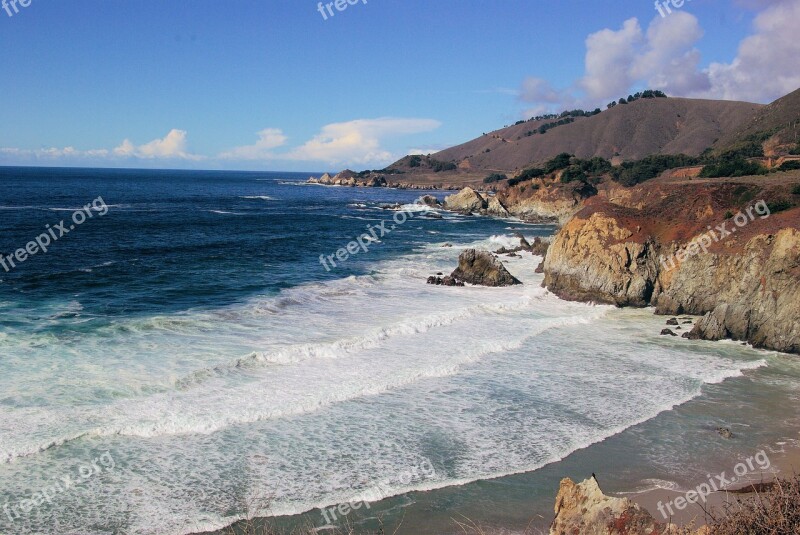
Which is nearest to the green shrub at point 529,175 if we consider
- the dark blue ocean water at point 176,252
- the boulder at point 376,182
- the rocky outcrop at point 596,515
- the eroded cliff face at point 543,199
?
the eroded cliff face at point 543,199

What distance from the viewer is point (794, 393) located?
18.1 m

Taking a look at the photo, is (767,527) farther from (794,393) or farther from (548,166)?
(548,166)

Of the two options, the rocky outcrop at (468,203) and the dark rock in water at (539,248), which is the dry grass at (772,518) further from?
the rocky outcrop at (468,203)

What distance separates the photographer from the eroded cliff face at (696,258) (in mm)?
23334

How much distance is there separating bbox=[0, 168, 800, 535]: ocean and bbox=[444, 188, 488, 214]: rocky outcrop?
190 ft

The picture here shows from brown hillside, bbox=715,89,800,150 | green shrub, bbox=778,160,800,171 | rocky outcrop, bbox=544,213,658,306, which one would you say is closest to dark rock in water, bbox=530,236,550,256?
rocky outcrop, bbox=544,213,658,306

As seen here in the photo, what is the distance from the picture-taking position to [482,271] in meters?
35.0

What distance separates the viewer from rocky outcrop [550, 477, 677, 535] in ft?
25.5

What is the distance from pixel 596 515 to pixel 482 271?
27144 mm

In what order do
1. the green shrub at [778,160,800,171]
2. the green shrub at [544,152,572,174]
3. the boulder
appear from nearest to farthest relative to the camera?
the green shrub at [778,160,800,171] → the green shrub at [544,152,572,174] → the boulder

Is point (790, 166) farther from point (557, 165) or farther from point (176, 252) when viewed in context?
point (176, 252)

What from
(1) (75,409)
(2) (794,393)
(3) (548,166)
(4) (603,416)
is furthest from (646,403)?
(3) (548,166)

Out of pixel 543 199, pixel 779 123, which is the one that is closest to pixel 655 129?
pixel 779 123

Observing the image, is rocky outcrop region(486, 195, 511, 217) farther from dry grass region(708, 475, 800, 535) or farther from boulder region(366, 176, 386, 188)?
boulder region(366, 176, 386, 188)
